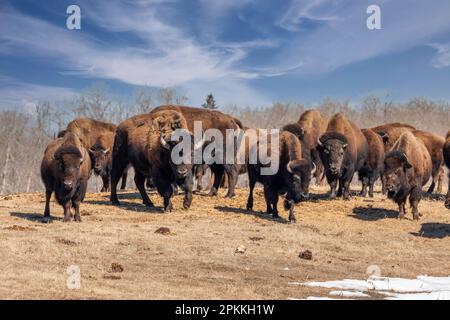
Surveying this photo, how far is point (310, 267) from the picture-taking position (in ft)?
31.4

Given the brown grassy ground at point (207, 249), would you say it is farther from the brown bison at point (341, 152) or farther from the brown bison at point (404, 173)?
the brown bison at point (341, 152)

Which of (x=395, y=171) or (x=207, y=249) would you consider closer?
(x=207, y=249)

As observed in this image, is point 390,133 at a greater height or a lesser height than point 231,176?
greater

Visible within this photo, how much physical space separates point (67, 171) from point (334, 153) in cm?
859

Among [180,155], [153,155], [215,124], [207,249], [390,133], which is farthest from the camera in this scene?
[390,133]

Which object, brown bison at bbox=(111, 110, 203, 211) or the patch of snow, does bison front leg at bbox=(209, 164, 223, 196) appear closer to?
brown bison at bbox=(111, 110, 203, 211)

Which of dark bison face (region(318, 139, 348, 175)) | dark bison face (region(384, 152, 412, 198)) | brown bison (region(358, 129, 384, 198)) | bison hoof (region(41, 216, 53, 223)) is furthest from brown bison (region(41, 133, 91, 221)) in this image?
brown bison (region(358, 129, 384, 198))

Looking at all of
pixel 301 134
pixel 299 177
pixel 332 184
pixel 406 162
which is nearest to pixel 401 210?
pixel 406 162

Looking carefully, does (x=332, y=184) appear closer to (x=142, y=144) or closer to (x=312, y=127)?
(x=312, y=127)

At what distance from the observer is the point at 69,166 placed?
1191 centimetres

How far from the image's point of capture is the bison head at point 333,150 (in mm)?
16703

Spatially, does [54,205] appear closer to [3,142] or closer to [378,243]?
[378,243]

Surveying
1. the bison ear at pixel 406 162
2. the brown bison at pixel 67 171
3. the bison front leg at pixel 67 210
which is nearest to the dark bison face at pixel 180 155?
the brown bison at pixel 67 171
